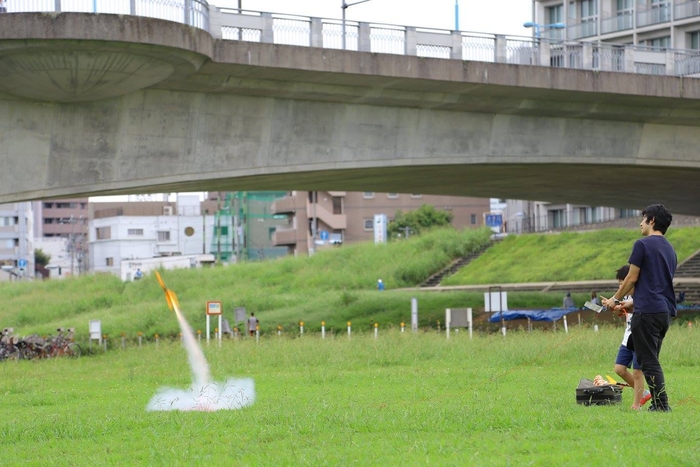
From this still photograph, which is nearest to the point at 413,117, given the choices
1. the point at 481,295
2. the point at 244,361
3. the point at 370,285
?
the point at 244,361

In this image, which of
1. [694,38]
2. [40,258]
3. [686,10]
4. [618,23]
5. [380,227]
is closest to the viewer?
[686,10]

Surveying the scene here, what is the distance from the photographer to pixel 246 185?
35125 mm

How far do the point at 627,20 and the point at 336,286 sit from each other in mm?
37187

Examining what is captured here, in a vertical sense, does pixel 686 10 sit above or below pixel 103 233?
above

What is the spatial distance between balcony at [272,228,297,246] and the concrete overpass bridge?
7521 cm

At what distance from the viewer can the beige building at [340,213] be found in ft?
370

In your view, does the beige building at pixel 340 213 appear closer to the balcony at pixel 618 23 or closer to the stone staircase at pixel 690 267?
the balcony at pixel 618 23

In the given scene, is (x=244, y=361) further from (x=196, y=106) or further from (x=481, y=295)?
(x=481, y=295)

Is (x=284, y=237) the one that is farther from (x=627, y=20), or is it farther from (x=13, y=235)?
(x=627, y=20)

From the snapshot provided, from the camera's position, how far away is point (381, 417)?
40.2 ft

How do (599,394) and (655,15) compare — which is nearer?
(599,394)

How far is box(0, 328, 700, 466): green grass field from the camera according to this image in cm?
962

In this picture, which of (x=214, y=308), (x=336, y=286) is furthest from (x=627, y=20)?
(x=214, y=308)

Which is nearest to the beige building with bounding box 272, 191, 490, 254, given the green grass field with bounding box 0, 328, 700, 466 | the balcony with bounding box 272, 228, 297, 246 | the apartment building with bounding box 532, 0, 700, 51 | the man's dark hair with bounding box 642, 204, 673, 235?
the balcony with bounding box 272, 228, 297, 246
